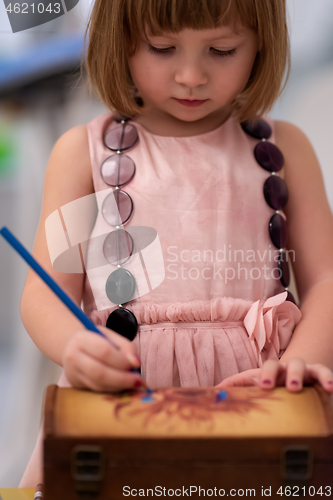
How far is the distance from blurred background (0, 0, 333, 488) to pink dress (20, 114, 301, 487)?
0.12 metres

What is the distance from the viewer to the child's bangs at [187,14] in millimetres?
526

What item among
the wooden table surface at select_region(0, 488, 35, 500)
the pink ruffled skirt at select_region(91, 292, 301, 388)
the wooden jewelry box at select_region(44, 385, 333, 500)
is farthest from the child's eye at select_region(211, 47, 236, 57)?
the wooden table surface at select_region(0, 488, 35, 500)

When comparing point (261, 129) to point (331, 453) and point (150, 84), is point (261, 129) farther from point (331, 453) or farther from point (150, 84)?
point (331, 453)

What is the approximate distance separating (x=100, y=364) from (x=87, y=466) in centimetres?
8

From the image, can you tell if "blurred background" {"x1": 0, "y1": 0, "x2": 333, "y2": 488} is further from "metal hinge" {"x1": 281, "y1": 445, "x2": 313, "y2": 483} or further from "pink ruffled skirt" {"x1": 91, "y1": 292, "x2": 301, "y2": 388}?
"metal hinge" {"x1": 281, "y1": 445, "x2": 313, "y2": 483}

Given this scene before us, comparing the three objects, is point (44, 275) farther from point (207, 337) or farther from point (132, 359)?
point (207, 337)

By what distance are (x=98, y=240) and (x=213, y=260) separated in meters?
0.14

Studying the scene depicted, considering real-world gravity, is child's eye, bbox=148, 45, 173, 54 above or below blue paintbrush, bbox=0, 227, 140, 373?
above

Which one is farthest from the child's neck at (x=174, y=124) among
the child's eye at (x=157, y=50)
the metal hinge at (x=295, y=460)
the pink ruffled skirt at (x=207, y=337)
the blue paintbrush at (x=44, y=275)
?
the metal hinge at (x=295, y=460)

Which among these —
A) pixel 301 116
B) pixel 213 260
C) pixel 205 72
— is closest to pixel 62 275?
pixel 213 260

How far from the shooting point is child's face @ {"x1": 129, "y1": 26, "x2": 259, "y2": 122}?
21.5 inches

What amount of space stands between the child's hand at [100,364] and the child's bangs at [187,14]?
1.05 ft

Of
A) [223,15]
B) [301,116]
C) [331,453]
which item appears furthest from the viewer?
[301,116]

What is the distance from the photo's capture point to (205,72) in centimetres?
56
